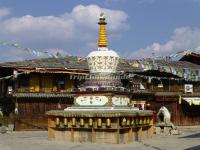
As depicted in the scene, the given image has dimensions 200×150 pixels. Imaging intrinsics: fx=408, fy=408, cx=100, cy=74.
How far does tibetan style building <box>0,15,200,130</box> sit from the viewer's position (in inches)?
1481

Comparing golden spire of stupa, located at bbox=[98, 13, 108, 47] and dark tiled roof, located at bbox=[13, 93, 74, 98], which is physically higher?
golden spire of stupa, located at bbox=[98, 13, 108, 47]

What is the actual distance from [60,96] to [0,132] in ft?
22.5

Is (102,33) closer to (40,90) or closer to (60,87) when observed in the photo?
(40,90)

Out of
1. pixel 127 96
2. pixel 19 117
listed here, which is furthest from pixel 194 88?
pixel 127 96

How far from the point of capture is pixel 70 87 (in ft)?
130

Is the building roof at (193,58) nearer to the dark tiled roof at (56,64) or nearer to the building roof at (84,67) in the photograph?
the building roof at (84,67)

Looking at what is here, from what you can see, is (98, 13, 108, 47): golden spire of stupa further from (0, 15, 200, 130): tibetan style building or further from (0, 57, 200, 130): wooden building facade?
(0, 57, 200, 130): wooden building facade

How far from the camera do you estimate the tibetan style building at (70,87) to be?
123ft

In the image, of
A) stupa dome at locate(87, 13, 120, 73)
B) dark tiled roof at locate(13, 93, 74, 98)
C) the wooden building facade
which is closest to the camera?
stupa dome at locate(87, 13, 120, 73)

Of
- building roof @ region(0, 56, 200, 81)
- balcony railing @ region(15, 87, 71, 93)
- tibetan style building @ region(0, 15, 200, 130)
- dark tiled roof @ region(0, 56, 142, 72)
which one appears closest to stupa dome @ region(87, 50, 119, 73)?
building roof @ region(0, 56, 200, 81)

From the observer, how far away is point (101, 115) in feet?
67.5

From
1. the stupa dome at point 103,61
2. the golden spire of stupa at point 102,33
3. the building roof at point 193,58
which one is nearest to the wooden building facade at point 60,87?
the building roof at point 193,58

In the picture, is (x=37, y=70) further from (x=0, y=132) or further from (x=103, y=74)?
(x=103, y=74)

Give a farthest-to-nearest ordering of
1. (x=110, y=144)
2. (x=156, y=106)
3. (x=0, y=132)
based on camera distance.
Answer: (x=156, y=106)
(x=0, y=132)
(x=110, y=144)
